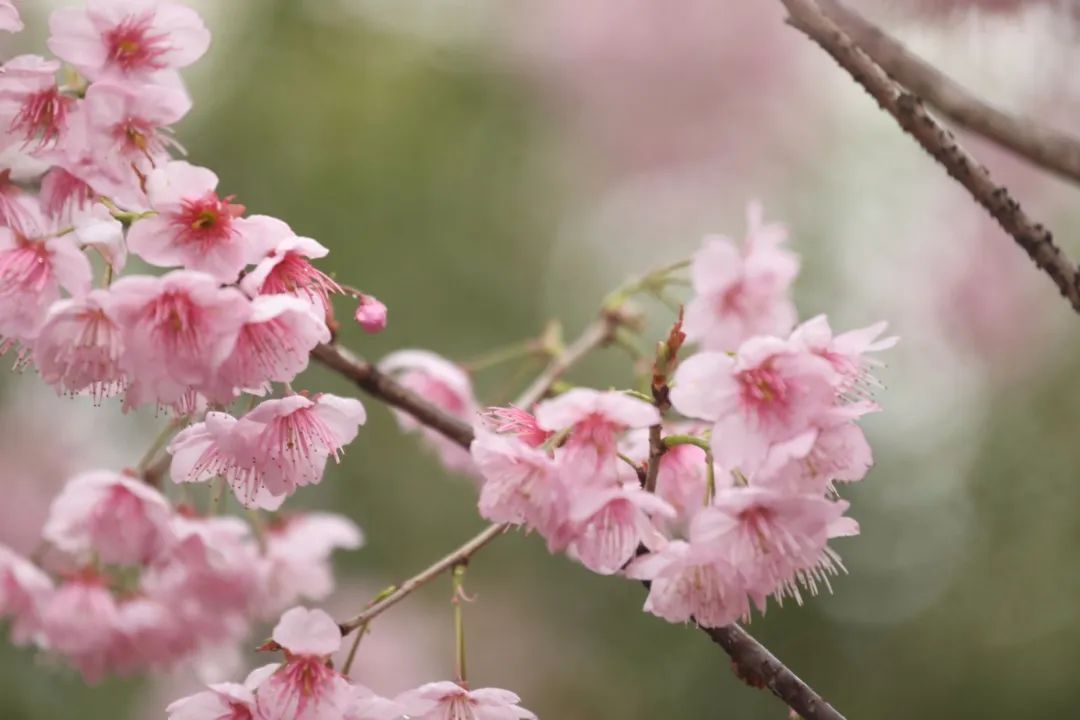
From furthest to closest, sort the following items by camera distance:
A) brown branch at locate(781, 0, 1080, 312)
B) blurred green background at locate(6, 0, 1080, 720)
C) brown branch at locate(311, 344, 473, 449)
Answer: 1. blurred green background at locate(6, 0, 1080, 720)
2. brown branch at locate(311, 344, 473, 449)
3. brown branch at locate(781, 0, 1080, 312)

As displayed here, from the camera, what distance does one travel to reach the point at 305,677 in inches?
42.6

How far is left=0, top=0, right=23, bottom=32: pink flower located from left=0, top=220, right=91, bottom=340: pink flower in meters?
0.20

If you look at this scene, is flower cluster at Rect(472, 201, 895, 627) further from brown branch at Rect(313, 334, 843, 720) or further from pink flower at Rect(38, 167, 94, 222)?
pink flower at Rect(38, 167, 94, 222)

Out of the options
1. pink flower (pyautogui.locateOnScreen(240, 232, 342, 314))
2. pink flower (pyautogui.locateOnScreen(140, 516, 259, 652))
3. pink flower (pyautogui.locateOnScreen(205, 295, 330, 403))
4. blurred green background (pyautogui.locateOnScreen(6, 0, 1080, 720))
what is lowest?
pink flower (pyautogui.locateOnScreen(205, 295, 330, 403))

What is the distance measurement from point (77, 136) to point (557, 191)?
430cm

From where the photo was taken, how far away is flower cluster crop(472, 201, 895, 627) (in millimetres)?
977

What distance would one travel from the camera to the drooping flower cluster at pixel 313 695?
41.9 inches

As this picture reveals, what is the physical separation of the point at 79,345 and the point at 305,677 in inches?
15.1

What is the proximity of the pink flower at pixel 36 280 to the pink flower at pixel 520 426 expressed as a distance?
0.41 m

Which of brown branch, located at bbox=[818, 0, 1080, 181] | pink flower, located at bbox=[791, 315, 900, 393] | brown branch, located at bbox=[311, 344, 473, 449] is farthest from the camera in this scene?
brown branch, located at bbox=[311, 344, 473, 449]

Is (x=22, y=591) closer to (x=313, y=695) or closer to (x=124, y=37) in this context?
(x=313, y=695)

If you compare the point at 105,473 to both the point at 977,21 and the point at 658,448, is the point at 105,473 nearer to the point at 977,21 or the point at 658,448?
the point at 658,448

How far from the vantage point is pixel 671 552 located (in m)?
1.02

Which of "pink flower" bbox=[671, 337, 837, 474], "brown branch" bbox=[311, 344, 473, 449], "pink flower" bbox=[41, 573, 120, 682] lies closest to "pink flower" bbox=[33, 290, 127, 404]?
"brown branch" bbox=[311, 344, 473, 449]
